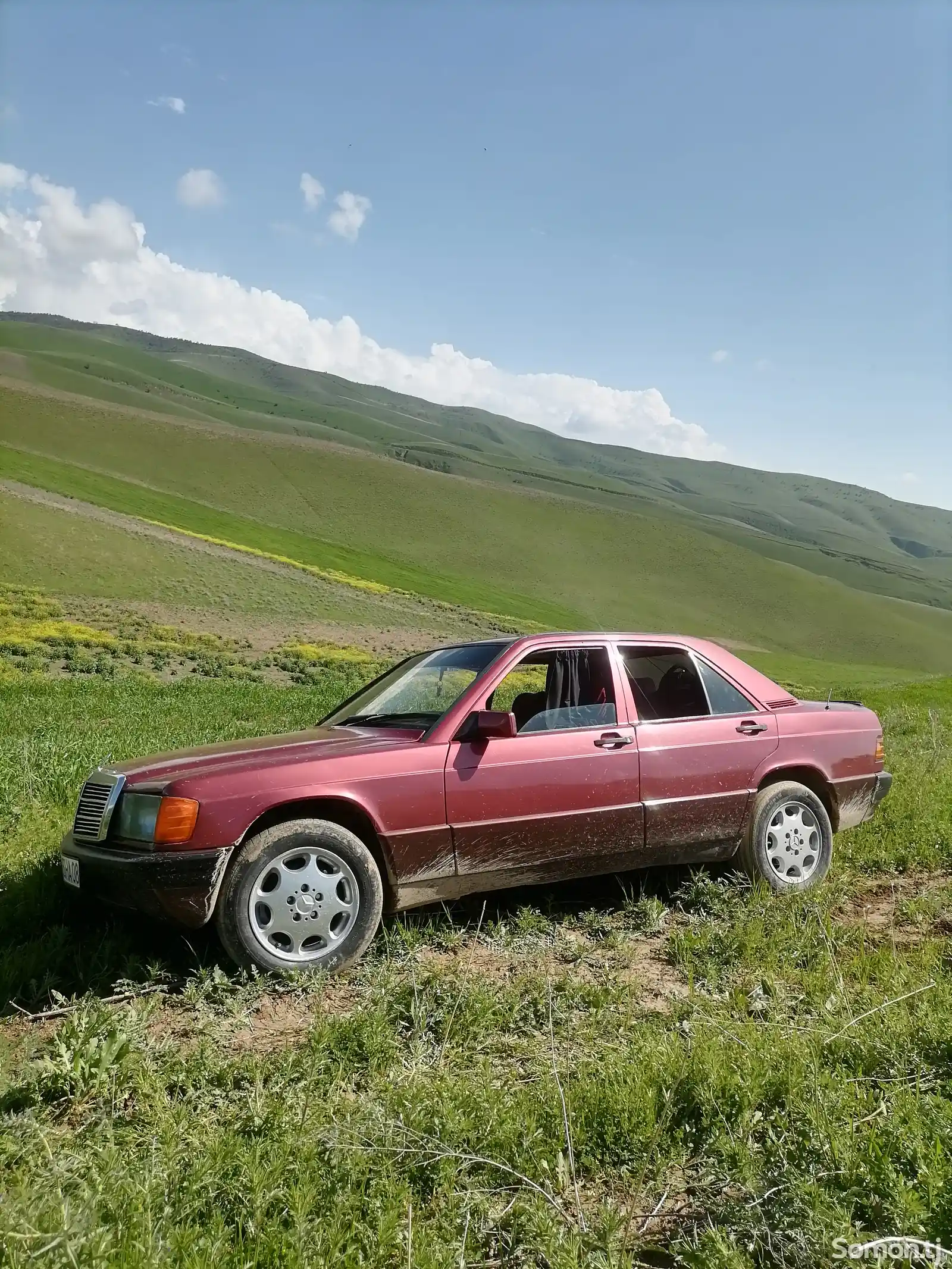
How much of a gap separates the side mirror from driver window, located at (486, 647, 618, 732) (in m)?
0.45

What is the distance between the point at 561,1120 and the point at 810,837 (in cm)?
344

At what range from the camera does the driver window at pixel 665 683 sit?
5.61 m

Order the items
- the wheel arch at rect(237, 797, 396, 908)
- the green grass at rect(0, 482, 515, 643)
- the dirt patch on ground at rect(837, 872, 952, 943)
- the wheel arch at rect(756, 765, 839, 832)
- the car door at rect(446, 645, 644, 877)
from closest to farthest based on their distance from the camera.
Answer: the wheel arch at rect(237, 797, 396, 908)
the car door at rect(446, 645, 644, 877)
the dirt patch on ground at rect(837, 872, 952, 943)
the wheel arch at rect(756, 765, 839, 832)
the green grass at rect(0, 482, 515, 643)

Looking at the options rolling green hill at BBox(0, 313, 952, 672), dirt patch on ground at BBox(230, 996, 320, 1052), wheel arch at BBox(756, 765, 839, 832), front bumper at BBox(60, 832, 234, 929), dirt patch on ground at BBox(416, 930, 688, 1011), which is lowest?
dirt patch on ground at BBox(230, 996, 320, 1052)

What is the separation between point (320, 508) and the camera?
10356 centimetres

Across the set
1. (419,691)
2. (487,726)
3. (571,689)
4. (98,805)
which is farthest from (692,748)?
(98,805)

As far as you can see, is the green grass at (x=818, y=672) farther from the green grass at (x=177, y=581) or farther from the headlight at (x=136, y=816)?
the headlight at (x=136, y=816)

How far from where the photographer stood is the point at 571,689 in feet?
17.9

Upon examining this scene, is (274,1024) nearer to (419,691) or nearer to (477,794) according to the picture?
(477,794)

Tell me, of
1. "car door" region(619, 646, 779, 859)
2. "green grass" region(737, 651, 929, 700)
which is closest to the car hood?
"car door" region(619, 646, 779, 859)

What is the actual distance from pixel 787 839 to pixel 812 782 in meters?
0.49

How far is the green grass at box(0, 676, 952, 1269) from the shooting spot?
7.70 feet

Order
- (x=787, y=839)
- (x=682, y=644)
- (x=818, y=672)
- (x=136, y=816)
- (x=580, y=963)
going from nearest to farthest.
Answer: (x=136, y=816) < (x=580, y=963) < (x=787, y=839) < (x=682, y=644) < (x=818, y=672)

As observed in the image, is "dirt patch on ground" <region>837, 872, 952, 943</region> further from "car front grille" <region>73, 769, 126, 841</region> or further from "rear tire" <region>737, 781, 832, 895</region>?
"car front grille" <region>73, 769, 126, 841</region>
